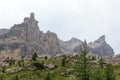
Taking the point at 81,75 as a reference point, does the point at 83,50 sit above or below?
above

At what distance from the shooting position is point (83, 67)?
198 feet

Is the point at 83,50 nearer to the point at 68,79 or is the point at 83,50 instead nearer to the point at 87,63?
the point at 87,63

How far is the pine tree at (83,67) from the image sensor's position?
60312mm

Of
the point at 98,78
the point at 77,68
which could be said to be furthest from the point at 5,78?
the point at 77,68

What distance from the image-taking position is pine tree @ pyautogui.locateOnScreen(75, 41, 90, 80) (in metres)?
60.3

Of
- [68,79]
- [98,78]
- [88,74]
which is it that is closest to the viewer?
[88,74]

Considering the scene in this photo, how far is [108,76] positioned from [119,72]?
363 ft

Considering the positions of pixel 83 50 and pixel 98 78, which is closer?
pixel 83 50

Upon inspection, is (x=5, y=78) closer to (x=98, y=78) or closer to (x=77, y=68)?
(x=98, y=78)

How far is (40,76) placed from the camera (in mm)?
198625

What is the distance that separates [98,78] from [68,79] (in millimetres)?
107214

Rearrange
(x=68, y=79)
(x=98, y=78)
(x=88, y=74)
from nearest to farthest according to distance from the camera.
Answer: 1. (x=88, y=74)
2. (x=98, y=78)
3. (x=68, y=79)

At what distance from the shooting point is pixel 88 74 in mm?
60406

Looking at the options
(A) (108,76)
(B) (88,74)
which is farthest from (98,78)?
(B) (88,74)
